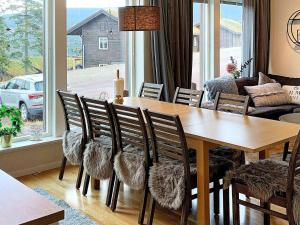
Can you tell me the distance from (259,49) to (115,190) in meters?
4.53

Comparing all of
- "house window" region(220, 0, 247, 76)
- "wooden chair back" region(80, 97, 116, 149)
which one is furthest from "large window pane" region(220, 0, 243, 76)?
"wooden chair back" region(80, 97, 116, 149)

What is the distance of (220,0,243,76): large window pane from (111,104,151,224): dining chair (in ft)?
12.3

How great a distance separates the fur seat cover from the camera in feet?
10.8

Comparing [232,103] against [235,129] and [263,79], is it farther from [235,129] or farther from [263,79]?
[263,79]

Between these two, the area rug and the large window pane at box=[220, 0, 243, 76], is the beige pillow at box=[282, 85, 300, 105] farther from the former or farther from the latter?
the area rug

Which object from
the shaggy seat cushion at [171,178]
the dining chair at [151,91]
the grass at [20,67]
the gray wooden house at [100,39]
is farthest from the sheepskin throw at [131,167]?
the gray wooden house at [100,39]

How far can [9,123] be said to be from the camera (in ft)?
13.3

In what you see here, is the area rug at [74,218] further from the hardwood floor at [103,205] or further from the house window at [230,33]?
the house window at [230,33]

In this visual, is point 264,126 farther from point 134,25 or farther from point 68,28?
point 68,28

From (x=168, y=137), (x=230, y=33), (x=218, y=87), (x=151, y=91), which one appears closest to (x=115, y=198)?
(x=168, y=137)

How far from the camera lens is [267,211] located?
2.51 metres

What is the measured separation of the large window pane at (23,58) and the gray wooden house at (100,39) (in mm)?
482

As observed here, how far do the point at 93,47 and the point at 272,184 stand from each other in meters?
3.06

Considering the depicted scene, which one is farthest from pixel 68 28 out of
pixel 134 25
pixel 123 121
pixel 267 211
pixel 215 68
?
pixel 267 211
